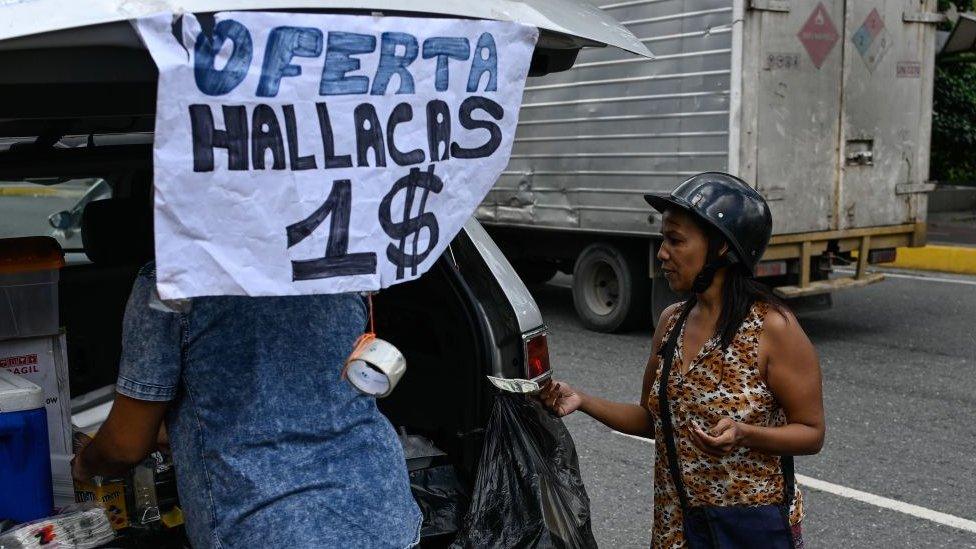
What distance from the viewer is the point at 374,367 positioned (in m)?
→ 2.10

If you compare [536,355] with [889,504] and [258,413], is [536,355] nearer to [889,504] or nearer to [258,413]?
[258,413]

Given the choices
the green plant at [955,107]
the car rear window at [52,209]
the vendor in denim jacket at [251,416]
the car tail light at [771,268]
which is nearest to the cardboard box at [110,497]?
the vendor in denim jacket at [251,416]

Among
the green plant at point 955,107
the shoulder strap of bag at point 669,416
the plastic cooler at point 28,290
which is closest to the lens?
the shoulder strap of bag at point 669,416

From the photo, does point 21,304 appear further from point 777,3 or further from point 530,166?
point 530,166

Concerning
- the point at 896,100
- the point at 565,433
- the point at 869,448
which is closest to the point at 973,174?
the point at 896,100

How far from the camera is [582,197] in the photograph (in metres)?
9.20

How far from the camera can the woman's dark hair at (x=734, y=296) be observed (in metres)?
2.61

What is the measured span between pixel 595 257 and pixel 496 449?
6.63 meters

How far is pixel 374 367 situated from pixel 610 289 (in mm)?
7488

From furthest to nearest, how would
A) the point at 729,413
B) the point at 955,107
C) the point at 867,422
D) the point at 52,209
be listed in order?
1. the point at 955,107
2. the point at 867,422
3. the point at 52,209
4. the point at 729,413

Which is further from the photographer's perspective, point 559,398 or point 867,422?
point 867,422

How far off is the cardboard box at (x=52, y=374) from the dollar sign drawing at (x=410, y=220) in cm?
120

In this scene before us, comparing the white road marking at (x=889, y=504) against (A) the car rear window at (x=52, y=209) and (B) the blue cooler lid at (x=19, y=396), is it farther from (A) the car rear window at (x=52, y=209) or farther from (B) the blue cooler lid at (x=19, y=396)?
(B) the blue cooler lid at (x=19, y=396)

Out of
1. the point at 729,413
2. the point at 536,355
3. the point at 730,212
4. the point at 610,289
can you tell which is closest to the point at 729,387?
the point at 729,413
